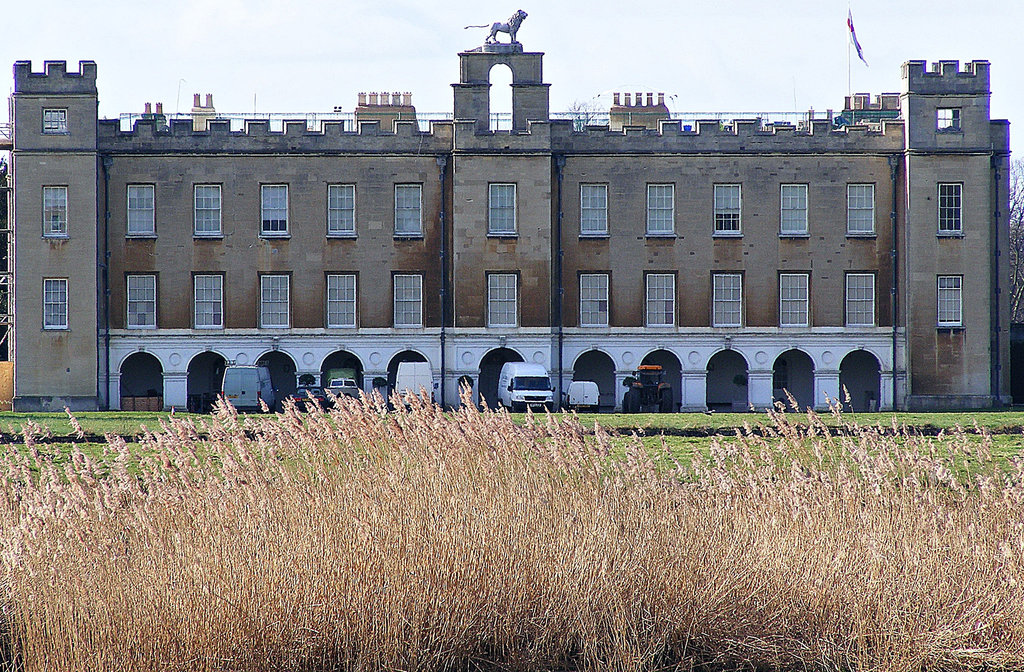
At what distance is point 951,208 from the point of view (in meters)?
43.2

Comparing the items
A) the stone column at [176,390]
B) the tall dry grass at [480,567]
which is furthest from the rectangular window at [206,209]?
the tall dry grass at [480,567]

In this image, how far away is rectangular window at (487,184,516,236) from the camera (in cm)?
4319

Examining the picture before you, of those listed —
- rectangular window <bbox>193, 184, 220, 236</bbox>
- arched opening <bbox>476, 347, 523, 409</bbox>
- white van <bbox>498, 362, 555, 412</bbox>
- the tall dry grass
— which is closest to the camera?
the tall dry grass

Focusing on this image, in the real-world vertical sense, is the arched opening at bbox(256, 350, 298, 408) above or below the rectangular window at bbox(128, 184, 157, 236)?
below

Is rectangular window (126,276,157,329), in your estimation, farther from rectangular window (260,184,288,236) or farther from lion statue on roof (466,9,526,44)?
lion statue on roof (466,9,526,44)

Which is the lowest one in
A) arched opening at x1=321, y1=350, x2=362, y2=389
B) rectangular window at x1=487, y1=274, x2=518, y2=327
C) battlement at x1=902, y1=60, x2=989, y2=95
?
arched opening at x1=321, y1=350, x2=362, y2=389

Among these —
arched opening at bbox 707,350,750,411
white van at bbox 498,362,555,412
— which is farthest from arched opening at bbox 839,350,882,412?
white van at bbox 498,362,555,412

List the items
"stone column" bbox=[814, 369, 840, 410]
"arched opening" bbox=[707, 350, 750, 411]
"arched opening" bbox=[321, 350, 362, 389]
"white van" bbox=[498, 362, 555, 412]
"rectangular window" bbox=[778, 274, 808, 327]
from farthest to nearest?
"arched opening" bbox=[707, 350, 750, 411] → "rectangular window" bbox=[778, 274, 808, 327] → "stone column" bbox=[814, 369, 840, 410] → "arched opening" bbox=[321, 350, 362, 389] → "white van" bbox=[498, 362, 555, 412]

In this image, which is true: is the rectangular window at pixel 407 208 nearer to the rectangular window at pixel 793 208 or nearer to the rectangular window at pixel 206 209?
the rectangular window at pixel 206 209

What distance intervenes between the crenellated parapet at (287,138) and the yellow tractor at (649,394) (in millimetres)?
10444

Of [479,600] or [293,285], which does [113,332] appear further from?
[479,600]

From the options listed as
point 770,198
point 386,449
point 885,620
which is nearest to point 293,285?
point 770,198

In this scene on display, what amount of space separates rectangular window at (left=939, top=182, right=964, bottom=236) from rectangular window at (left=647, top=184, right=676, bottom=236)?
29.6 ft

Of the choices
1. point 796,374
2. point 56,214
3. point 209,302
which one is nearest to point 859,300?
point 796,374
